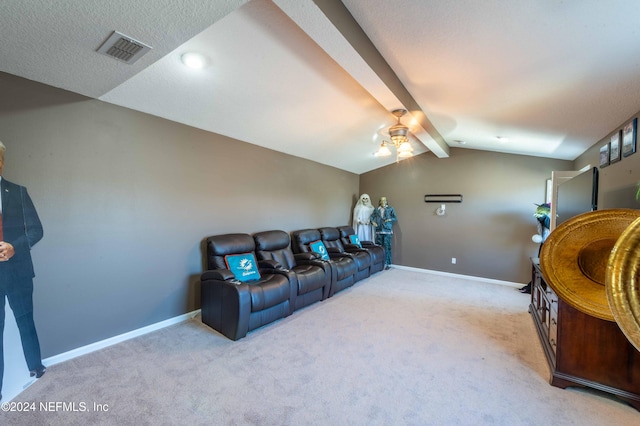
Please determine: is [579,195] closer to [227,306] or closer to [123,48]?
[227,306]

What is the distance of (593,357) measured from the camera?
196cm

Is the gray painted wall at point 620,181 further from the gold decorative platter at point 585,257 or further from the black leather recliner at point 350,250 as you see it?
the black leather recliner at point 350,250

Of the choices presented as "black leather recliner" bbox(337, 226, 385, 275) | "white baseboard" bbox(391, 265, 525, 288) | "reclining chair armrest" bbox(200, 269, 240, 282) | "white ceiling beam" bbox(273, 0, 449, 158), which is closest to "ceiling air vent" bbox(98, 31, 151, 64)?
"white ceiling beam" bbox(273, 0, 449, 158)

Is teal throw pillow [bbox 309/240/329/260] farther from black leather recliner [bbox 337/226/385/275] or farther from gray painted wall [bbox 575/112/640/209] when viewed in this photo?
gray painted wall [bbox 575/112/640/209]

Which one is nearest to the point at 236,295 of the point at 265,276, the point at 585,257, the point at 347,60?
the point at 265,276

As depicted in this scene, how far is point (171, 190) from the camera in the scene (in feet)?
9.98

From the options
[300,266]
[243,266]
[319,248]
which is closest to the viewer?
[243,266]

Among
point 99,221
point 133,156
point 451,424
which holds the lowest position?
point 451,424

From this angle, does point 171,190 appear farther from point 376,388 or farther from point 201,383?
point 376,388

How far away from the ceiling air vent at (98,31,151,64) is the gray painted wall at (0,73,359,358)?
975mm

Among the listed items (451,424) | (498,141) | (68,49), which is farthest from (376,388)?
(498,141)

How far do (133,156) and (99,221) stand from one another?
69 centimetres

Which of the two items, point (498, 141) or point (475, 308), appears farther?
point (498, 141)

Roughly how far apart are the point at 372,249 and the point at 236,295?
10.6ft
